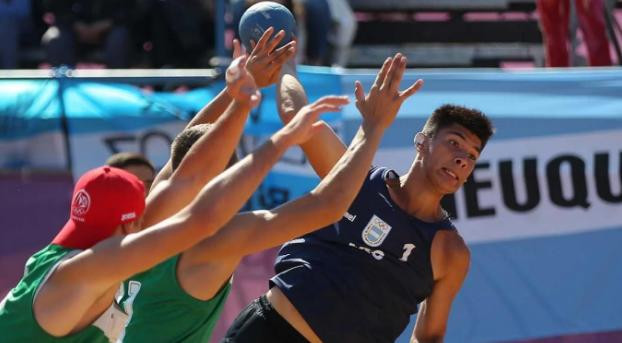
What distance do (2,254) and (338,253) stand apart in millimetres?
3480

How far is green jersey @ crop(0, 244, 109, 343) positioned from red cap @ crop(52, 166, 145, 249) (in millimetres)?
55

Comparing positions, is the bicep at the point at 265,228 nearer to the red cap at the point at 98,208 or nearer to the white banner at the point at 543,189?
the red cap at the point at 98,208

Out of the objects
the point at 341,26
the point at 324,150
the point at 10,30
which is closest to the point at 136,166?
the point at 324,150

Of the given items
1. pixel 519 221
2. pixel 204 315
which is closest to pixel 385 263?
pixel 204 315

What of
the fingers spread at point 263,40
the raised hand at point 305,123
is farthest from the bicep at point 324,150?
the raised hand at point 305,123

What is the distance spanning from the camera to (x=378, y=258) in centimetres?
477

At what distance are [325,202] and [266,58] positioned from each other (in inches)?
31.7

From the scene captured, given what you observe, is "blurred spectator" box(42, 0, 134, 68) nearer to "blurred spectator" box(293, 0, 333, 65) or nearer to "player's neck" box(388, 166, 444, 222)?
"blurred spectator" box(293, 0, 333, 65)

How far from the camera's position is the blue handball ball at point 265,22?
4566mm

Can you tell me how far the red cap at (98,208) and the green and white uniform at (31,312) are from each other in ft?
0.17

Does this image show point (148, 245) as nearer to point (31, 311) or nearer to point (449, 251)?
point (31, 311)

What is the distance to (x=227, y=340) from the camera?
4.73m

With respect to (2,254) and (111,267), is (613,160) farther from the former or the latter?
(111,267)

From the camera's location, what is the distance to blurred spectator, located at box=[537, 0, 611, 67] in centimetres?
846
